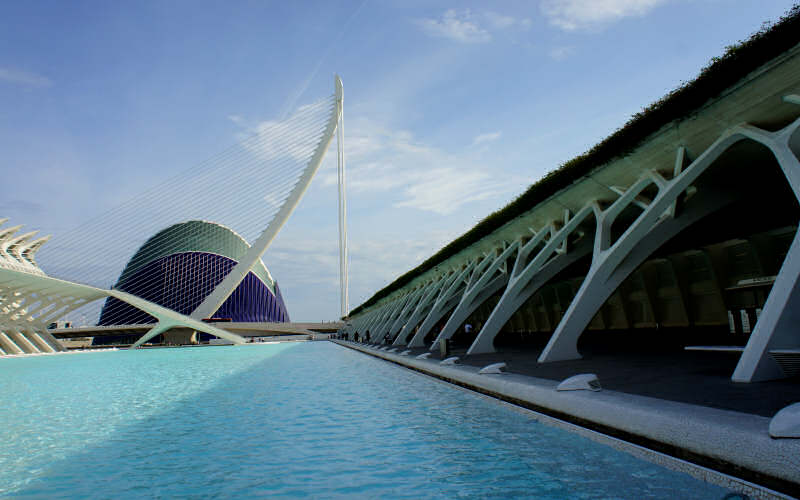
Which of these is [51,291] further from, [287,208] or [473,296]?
[473,296]

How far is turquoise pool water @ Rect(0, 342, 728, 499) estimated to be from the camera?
11.1ft

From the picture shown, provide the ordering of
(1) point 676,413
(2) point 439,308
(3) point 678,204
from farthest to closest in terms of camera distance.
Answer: (2) point 439,308 → (3) point 678,204 → (1) point 676,413

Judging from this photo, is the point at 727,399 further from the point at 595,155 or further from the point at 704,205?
the point at 595,155

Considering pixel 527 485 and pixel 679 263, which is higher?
pixel 679 263

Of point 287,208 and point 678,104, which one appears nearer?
point 678,104

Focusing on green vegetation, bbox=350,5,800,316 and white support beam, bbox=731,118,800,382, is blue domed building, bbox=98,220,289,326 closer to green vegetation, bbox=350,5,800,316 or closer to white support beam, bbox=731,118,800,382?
green vegetation, bbox=350,5,800,316

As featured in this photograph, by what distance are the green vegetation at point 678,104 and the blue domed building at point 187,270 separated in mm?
70647

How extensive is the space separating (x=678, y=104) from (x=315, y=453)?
6467 mm

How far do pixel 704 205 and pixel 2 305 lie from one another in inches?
1771

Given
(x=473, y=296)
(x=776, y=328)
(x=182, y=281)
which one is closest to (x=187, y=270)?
(x=182, y=281)

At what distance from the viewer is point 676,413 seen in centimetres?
363

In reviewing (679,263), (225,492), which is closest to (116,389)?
(225,492)

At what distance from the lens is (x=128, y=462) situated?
4.37m

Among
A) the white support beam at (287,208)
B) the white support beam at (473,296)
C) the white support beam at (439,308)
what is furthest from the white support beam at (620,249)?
the white support beam at (287,208)
